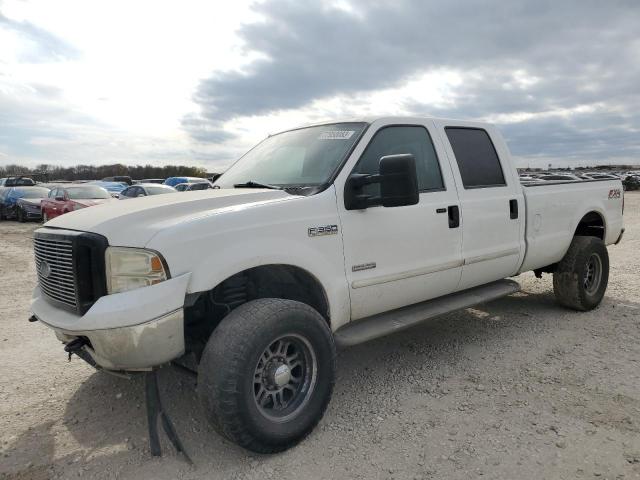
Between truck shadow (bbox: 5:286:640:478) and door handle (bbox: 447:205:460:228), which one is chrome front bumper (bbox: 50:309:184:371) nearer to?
truck shadow (bbox: 5:286:640:478)

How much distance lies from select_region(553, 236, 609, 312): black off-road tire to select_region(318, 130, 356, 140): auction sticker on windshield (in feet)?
10.8

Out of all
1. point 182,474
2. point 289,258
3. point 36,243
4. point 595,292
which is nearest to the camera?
point 182,474

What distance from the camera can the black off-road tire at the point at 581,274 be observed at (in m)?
5.40

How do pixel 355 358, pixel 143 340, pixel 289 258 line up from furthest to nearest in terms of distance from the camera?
1. pixel 355 358
2. pixel 289 258
3. pixel 143 340

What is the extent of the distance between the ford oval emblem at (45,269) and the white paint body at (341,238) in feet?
0.66

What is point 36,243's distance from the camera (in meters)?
3.21

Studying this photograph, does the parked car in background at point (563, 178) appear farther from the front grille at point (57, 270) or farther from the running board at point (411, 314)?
the front grille at point (57, 270)

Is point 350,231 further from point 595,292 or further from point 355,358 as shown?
point 595,292

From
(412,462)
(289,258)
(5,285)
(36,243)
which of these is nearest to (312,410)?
(412,462)

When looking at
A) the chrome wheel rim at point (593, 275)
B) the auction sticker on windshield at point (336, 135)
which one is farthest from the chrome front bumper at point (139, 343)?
the chrome wheel rim at point (593, 275)

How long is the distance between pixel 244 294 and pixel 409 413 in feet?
4.59

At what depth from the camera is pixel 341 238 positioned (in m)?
3.23

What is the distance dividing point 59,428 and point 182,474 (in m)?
1.09

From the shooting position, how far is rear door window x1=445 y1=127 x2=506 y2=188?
425 cm
